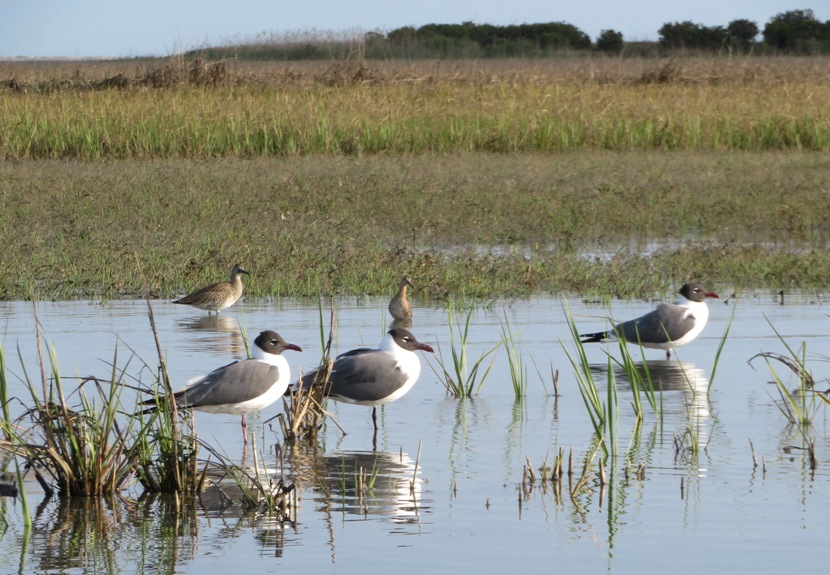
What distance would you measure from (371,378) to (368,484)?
43.2 inches

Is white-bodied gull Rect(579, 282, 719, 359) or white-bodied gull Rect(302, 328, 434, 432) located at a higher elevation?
white-bodied gull Rect(302, 328, 434, 432)

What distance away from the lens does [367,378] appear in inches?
276

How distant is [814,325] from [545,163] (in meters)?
8.72

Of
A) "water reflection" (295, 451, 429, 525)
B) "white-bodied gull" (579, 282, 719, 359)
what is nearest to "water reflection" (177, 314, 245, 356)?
"white-bodied gull" (579, 282, 719, 359)

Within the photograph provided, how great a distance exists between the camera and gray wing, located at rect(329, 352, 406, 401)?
7.00 meters

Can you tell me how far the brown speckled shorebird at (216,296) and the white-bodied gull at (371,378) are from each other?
11.9 feet

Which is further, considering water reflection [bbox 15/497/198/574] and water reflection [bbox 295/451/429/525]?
water reflection [bbox 295/451/429/525]

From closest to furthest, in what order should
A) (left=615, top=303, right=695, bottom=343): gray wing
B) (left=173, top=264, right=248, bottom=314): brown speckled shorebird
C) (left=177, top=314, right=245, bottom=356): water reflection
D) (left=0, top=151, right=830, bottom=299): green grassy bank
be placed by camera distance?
(left=615, top=303, right=695, bottom=343): gray wing
(left=177, top=314, right=245, bottom=356): water reflection
(left=173, top=264, right=248, bottom=314): brown speckled shorebird
(left=0, top=151, right=830, bottom=299): green grassy bank

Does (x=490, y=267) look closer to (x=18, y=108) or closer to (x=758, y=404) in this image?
(x=758, y=404)

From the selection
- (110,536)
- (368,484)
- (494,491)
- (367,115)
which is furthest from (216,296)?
(367,115)

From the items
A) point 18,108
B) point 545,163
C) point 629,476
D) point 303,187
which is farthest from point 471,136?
point 629,476

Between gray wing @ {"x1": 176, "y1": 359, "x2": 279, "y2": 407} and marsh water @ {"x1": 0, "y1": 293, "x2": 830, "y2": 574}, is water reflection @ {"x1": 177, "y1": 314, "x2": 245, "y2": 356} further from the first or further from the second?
gray wing @ {"x1": 176, "y1": 359, "x2": 279, "y2": 407}

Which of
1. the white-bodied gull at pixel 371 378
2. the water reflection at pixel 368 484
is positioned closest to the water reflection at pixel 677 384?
the white-bodied gull at pixel 371 378

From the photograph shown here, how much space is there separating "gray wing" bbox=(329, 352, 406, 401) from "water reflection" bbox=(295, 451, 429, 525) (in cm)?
44
